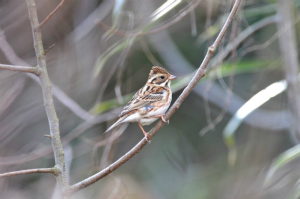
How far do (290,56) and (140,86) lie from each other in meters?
2.08

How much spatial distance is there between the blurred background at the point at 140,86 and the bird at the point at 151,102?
1.50 feet

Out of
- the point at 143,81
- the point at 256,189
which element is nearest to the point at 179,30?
the point at 143,81

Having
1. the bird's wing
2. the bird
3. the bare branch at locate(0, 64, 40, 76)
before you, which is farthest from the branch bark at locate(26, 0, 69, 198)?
the bird's wing

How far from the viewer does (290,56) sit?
360 cm

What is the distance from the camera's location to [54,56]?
4.30 metres

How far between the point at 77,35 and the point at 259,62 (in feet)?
6.79

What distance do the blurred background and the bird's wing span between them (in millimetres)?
442

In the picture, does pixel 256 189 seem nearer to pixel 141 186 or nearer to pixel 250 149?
pixel 250 149

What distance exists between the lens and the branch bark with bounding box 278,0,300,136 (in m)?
3.46

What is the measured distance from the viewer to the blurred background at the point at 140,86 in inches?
152

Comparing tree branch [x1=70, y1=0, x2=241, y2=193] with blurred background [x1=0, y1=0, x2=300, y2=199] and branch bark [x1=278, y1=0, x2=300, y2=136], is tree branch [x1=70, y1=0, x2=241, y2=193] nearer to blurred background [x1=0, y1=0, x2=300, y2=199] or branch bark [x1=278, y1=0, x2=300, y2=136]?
blurred background [x1=0, y1=0, x2=300, y2=199]

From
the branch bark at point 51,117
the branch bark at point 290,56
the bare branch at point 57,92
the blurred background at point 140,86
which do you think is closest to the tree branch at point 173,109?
the branch bark at point 51,117

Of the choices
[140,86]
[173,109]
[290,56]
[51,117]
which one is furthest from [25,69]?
[140,86]

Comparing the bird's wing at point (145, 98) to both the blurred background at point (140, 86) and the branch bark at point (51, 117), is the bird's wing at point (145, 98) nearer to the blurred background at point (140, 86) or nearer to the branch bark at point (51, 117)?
the blurred background at point (140, 86)
